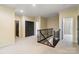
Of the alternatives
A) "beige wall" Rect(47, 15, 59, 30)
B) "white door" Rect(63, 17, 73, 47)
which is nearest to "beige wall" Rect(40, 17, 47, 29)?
"beige wall" Rect(47, 15, 59, 30)

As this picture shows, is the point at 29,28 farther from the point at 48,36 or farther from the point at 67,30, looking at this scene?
the point at 67,30

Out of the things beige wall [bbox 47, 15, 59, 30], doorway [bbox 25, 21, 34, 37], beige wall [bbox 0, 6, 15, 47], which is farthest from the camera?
doorway [bbox 25, 21, 34, 37]

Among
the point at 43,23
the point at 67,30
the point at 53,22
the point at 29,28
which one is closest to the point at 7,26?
the point at 29,28

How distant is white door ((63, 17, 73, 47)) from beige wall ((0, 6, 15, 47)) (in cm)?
222

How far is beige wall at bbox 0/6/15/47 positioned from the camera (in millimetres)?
3873

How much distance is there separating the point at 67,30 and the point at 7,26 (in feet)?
8.77

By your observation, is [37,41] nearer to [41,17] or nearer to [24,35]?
[24,35]

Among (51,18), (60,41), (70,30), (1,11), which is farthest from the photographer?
(70,30)

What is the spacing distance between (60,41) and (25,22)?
1758mm

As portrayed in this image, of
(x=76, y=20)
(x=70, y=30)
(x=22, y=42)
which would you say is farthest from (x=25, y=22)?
(x=76, y=20)

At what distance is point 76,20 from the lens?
4957mm

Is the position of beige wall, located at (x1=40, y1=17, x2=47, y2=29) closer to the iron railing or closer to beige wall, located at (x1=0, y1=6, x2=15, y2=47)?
the iron railing

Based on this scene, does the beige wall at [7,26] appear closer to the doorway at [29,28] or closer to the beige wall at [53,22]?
the doorway at [29,28]

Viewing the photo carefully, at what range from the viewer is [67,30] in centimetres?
478
